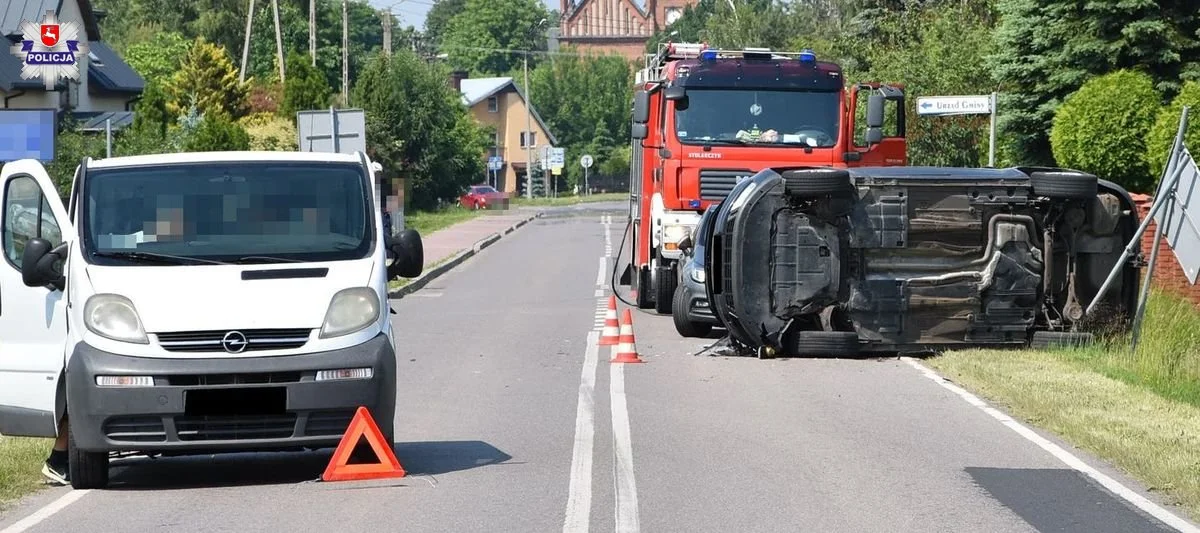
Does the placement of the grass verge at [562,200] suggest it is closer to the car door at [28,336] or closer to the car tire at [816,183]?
the car tire at [816,183]

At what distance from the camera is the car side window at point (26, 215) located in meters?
10.2

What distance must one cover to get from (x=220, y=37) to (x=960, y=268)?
262 feet

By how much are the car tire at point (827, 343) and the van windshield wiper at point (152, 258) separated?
7.93 meters

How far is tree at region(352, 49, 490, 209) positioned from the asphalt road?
152 ft

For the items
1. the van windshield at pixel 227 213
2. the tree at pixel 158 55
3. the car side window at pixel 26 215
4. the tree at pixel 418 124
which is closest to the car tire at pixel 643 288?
the van windshield at pixel 227 213

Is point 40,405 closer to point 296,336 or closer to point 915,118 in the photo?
point 296,336

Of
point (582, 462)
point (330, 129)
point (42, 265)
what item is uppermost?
point (330, 129)

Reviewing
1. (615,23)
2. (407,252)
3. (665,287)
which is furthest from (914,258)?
(615,23)

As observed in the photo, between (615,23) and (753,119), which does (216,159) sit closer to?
(753,119)

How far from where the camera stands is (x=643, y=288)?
2381 cm

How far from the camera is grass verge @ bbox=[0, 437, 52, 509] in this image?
31.2 ft

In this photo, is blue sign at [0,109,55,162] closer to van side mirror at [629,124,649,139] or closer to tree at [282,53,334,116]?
van side mirror at [629,124,649,139]

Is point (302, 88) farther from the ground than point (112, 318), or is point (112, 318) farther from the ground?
point (302, 88)

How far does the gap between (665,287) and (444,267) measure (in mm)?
13664
